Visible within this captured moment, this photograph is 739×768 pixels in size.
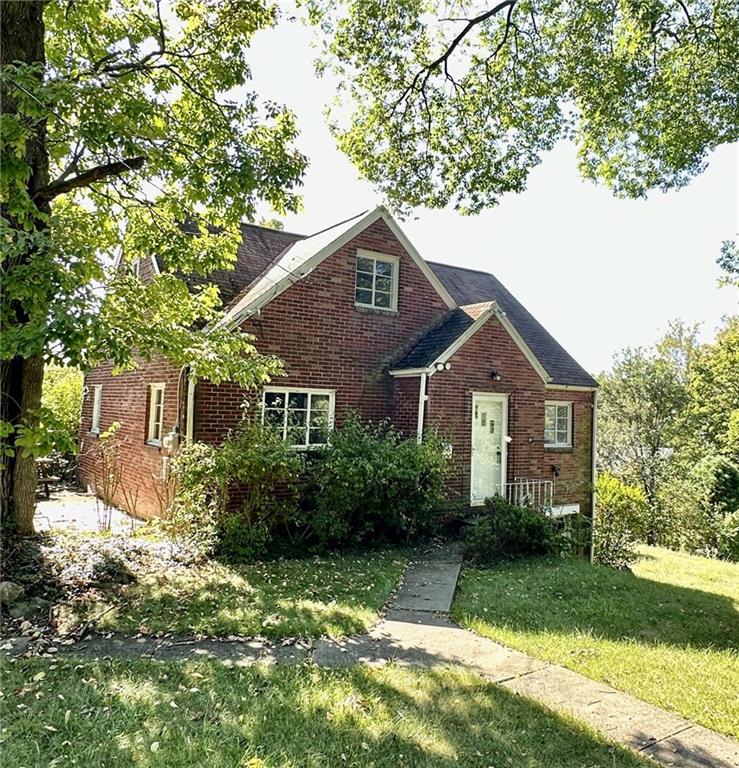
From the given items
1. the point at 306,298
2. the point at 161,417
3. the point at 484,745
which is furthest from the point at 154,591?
the point at 306,298

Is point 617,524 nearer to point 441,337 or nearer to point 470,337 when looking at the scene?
point 470,337

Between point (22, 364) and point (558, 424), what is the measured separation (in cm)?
1304

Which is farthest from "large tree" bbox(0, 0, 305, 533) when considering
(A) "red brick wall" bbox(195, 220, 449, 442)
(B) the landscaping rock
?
(B) the landscaping rock

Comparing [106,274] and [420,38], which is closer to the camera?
[106,274]

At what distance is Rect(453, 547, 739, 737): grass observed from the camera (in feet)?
15.5

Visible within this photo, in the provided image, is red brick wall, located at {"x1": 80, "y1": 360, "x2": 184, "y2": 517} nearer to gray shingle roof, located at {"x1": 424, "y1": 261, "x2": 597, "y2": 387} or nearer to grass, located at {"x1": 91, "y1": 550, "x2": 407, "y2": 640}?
grass, located at {"x1": 91, "y1": 550, "x2": 407, "y2": 640}

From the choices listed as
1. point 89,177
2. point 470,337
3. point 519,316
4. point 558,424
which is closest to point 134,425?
point 89,177

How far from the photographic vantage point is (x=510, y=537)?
9.62 m

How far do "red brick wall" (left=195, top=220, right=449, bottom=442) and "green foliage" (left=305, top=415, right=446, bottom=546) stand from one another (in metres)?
1.40

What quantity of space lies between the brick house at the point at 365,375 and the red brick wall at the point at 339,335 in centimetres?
3

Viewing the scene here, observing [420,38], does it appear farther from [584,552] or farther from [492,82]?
[584,552]

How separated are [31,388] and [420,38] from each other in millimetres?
8593

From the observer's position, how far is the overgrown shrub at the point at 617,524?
41.0ft

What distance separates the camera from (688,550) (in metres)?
22.0
